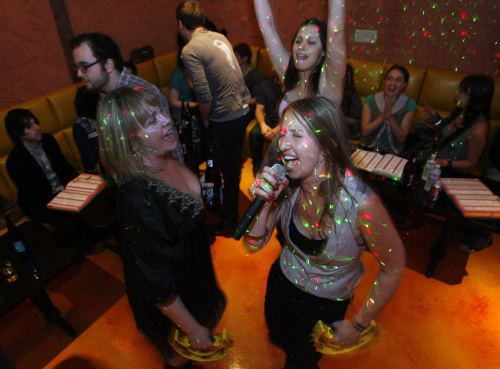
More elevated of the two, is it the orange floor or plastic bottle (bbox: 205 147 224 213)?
plastic bottle (bbox: 205 147 224 213)

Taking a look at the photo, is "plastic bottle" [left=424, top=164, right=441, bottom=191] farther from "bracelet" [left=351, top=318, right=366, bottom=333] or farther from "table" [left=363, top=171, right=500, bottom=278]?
"bracelet" [left=351, top=318, right=366, bottom=333]

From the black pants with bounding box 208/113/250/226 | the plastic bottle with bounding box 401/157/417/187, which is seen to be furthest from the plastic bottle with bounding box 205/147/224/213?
the plastic bottle with bounding box 401/157/417/187

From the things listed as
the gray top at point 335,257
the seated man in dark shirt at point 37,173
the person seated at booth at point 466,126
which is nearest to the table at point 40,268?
the seated man in dark shirt at point 37,173

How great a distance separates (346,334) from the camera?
123 centimetres

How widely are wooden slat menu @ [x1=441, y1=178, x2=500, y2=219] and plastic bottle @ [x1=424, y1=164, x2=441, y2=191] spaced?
0.11 meters

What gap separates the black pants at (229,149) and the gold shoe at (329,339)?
1.62 m

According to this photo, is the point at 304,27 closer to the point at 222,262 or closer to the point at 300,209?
the point at 300,209

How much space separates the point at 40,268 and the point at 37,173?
3.27 feet

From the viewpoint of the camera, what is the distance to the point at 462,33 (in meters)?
3.19

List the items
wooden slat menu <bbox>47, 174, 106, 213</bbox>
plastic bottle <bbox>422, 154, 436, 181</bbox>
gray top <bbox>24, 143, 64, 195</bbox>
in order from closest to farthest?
wooden slat menu <bbox>47, 174, 106, 213</bbox>, plastic bottle <bbox>422, 154, 436, 181</bbox>, gray top <bbox>24, 143, 64, 195</bbox>

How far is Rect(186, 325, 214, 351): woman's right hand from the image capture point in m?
1.25

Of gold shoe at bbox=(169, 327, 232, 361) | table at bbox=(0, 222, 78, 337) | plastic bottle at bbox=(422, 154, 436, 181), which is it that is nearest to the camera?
gold shoe at bbox=(169, 327, 232, 361)

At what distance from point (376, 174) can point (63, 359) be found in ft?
8.30

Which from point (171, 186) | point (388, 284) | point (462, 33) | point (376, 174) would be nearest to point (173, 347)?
point (171, 186)
